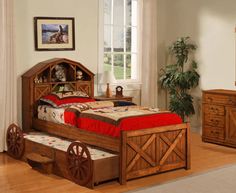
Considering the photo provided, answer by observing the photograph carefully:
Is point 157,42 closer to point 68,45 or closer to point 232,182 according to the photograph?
point 68,45

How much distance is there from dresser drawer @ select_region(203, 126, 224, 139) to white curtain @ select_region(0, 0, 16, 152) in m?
2.99

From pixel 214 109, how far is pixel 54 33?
2.75 meters

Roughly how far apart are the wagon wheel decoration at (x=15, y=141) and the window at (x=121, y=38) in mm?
2183

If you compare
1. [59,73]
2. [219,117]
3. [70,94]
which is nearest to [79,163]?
[70,94]

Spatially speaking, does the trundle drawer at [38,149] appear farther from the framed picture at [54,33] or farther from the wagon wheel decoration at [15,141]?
the framed picture at [54,33]

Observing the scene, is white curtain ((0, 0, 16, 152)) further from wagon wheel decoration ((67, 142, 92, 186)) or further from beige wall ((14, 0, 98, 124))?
wagon wheel decoration ((67, 142, 92, 186))

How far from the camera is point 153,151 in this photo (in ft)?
18.0

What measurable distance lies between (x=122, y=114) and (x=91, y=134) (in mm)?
448

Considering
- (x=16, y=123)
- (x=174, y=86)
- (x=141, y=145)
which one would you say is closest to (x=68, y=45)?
(x=16, y=123)

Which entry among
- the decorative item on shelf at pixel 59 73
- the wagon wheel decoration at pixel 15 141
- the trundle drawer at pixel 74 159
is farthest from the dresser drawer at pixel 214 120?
the wagon wheel decoration at pixel 15 141

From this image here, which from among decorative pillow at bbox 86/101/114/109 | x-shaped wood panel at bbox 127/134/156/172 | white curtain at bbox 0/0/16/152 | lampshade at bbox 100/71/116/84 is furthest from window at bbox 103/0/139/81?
x-shaped wood panel at bbox 127/134/156/172

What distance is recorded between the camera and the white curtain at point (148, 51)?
835cm

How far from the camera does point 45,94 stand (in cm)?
705

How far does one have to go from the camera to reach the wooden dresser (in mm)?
7078
